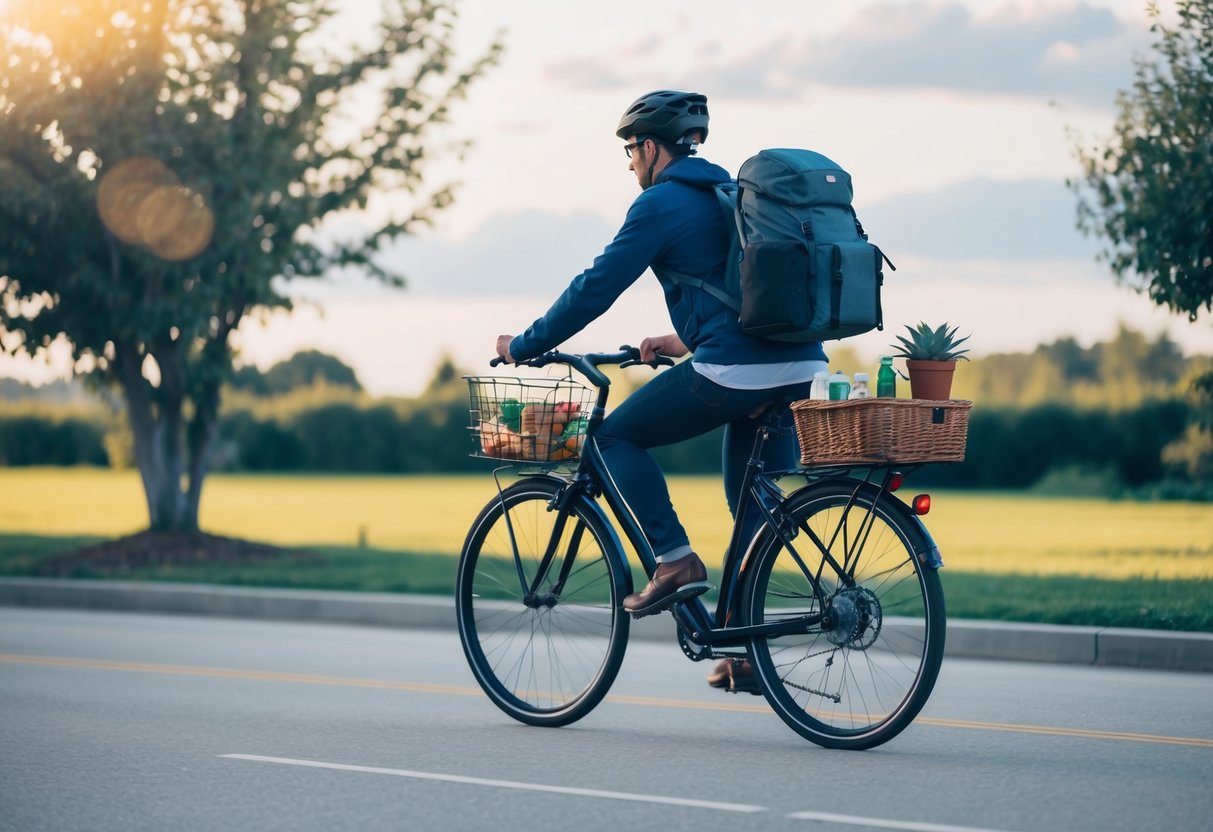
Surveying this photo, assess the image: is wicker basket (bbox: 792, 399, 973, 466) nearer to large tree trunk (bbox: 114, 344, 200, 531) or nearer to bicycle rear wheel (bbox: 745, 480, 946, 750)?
bicycle rear wheel (bbox: 745, 480, 946, 750)

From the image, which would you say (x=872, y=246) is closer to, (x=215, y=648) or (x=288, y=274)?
(x=215, y=648)

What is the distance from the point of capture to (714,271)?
21.4 feet

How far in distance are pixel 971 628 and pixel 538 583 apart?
4223 mm

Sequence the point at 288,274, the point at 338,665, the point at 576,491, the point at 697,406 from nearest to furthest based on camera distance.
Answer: the point at 697,406
the point at 576,491
the point at 338,665
the point at 288,274

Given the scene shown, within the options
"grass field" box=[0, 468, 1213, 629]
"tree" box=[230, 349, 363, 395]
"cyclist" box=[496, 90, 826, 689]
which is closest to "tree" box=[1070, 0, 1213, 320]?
"grass field" box=[0, 468, 1213, 629]

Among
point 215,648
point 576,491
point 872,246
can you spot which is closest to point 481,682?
point 576,491

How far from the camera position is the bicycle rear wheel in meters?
6.11

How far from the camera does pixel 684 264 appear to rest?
6512 mm

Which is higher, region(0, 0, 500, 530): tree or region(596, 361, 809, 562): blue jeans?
region(0, 0, 500, 530): tree

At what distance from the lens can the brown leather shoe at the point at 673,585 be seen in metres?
6.60

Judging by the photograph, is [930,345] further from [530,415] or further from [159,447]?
[159,447]

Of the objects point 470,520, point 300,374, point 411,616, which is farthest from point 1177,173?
point 300,374

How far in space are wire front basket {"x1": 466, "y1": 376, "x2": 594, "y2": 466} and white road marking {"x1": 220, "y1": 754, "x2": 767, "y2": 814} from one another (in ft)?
4.35

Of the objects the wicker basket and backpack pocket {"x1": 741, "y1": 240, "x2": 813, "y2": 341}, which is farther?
backpack pocket {"x1": 741, "y1": 240, "x2": 813, "y2": 341}
